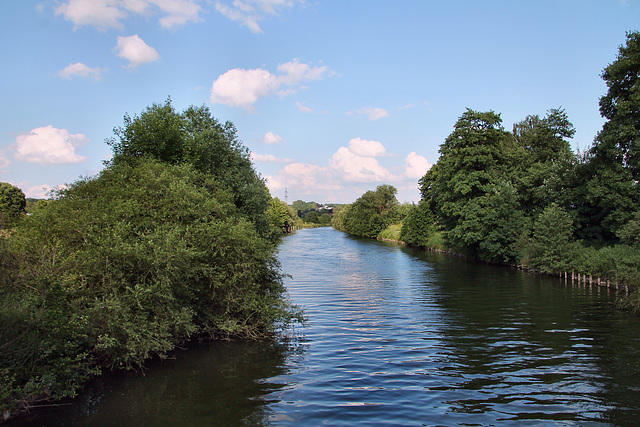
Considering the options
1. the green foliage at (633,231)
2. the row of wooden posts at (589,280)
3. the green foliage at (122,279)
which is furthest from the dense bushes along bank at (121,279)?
the row of wooden posts at (589,280)

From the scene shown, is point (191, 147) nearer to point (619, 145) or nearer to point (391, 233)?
point (619, 145)

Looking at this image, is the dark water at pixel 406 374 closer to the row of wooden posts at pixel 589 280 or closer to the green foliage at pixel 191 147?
the row of wooden posts at pixel 589 280

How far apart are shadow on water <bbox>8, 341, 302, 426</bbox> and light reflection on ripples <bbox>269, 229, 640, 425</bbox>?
0.82 m

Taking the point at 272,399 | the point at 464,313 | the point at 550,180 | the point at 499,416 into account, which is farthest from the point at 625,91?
the point at 272,399

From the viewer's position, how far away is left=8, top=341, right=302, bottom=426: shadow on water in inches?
392

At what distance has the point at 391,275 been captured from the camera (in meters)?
37.0

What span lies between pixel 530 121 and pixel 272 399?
192 feet

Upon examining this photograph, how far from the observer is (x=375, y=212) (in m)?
106

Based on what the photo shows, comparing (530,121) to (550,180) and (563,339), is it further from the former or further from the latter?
(563,339)

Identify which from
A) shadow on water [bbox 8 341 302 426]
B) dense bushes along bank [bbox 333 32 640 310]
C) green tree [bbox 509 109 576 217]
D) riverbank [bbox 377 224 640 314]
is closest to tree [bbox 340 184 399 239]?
dense bushes along bank [bbox 333 32 640 310]

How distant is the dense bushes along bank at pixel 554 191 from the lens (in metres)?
28.7

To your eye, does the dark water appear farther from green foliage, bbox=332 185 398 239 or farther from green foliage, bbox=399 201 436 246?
green foliage, bbox=332 185 398 239

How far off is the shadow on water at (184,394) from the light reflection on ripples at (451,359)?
2.70ft

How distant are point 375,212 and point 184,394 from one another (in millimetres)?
96509
